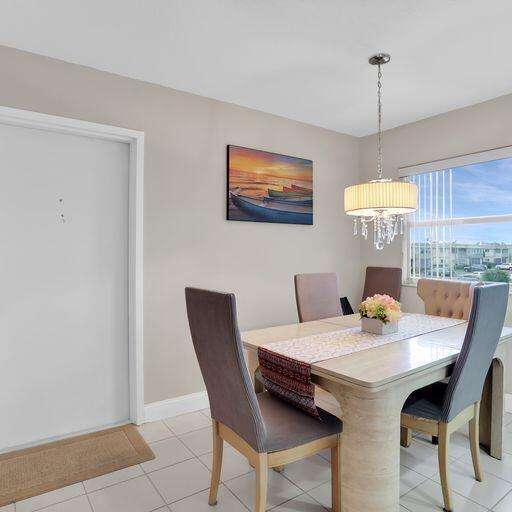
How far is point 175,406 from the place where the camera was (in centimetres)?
293

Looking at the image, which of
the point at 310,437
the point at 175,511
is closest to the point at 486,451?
the point at 310,437

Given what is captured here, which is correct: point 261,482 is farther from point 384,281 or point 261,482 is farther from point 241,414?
point 384,281

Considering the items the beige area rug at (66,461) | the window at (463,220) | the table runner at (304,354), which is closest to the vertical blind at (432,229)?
the window at (463,220)

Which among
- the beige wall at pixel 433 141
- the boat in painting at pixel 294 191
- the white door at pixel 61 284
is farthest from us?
the boat in painting at pixel 294 191

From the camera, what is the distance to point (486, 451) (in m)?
2.35

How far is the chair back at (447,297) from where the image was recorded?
2777 mm

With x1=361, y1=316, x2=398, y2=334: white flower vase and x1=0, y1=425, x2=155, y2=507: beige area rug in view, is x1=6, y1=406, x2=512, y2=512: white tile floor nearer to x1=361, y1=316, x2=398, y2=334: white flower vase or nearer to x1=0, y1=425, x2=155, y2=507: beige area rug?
x1=0, y1=425, x2=155, y2=507: beige area rug

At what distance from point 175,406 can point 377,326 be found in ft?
5.50

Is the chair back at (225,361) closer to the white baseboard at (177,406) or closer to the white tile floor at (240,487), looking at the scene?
the white tile floor at (240,487)

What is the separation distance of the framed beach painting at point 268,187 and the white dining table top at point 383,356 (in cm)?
126

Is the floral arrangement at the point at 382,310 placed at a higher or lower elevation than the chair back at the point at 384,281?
lower

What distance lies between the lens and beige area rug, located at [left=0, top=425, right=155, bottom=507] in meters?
2.06

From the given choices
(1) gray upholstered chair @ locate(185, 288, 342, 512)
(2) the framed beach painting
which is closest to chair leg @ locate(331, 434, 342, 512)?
(1) gray upholstered chair @ locate(185, 288, 342, 512)

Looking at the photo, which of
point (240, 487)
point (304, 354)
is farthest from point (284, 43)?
point (240, 487)
